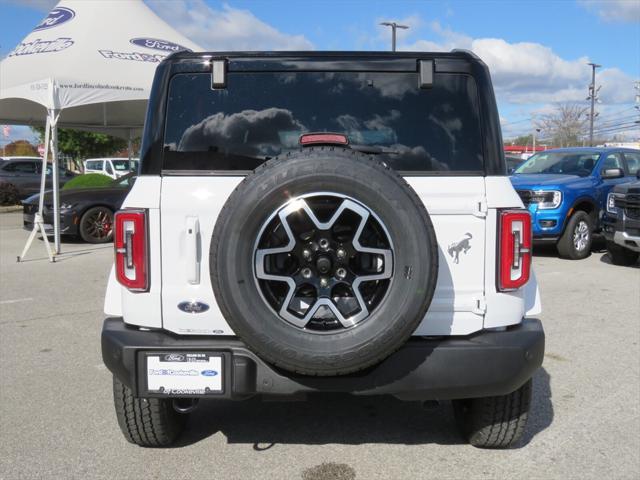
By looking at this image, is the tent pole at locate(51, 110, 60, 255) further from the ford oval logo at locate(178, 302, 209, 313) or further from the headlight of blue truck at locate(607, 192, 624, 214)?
the headlight of blue truck at locate(607, 192, 624, 214)

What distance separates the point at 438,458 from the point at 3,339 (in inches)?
155

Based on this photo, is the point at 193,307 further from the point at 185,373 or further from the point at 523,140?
the point at 523,140

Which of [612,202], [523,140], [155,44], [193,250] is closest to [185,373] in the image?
[193,250]

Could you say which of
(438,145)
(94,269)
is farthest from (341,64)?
(94,269)

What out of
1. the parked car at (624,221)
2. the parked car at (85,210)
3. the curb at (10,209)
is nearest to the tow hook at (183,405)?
the parked car at (624,221)

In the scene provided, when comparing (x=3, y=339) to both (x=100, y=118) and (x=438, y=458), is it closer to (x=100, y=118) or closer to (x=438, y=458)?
(x=438, y=458)

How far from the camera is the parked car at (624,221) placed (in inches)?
333

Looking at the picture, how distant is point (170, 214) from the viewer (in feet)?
9.02

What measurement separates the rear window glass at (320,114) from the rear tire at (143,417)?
3.77ft

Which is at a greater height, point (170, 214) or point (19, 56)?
point (19, 56)

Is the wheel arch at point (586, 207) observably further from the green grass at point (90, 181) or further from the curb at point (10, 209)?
the curb at point (10, 209)

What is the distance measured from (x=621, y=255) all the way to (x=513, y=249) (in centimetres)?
739

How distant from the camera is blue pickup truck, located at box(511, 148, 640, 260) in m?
9.49

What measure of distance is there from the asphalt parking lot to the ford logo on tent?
8.83 meters
